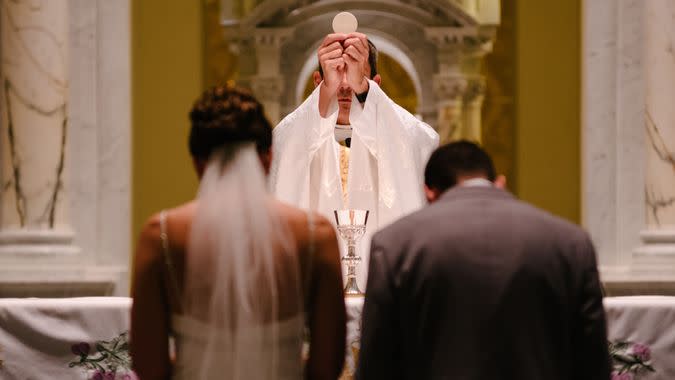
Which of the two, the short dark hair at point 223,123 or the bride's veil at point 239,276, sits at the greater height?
the short dark hair at point 223,123

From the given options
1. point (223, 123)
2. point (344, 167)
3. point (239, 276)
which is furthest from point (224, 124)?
point (344, 167)

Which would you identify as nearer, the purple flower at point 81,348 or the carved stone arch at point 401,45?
Result: the purple flower at point 81,348

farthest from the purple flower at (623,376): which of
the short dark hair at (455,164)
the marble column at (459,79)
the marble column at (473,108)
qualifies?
the marble column at (473,108)

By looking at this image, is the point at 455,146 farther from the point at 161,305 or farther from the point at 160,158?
the point at 160,158

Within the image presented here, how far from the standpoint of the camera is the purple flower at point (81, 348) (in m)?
4.36

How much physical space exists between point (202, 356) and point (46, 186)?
4128 millimetres

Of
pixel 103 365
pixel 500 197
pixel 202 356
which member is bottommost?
pixel 103 365

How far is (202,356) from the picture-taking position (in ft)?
9.70

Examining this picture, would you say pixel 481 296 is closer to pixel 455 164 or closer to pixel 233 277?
pixel 455 164

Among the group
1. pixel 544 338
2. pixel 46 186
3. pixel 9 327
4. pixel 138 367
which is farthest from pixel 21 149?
pixel 544 338

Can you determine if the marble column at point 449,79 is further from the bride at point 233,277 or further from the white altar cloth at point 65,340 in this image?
the bride at point 233,277

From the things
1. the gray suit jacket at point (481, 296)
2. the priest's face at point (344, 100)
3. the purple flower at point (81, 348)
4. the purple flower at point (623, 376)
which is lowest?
the purple flower at point (623, 376)

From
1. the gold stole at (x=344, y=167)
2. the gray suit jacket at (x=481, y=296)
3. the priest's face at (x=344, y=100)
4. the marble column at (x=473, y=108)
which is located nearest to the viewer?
the gray suit jacket at (x=481, y=296)

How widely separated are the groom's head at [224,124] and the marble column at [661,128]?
4274 millimetres
